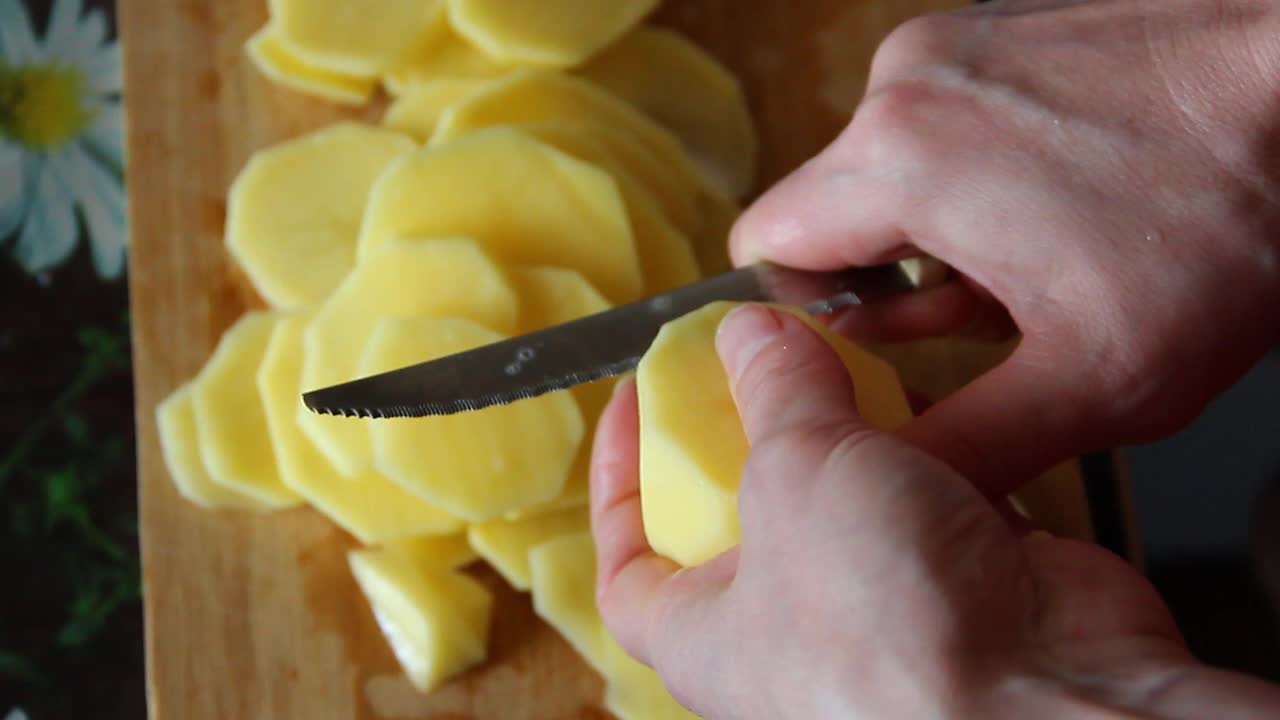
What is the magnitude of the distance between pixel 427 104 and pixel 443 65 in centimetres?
6

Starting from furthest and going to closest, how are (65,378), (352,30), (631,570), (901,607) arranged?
(65,378), (352,30), (631,570), (901,607)

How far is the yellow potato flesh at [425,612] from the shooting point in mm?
1244


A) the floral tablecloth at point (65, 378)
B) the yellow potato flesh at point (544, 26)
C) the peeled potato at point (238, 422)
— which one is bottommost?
the floral tablecloth at point (65, 378)

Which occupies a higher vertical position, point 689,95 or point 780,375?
point 780,375

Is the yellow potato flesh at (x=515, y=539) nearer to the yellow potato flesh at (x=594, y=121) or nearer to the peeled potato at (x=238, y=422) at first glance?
the peeled potato at (x=238, y=422)

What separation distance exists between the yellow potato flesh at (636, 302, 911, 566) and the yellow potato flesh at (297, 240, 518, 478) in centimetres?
28

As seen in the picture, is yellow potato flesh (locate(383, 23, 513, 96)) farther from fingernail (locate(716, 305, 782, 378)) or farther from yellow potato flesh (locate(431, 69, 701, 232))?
fingernail (locate(716, 305, 782, 378))

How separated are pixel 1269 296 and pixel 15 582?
4.70ft

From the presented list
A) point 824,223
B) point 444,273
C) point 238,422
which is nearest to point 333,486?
point 238,422

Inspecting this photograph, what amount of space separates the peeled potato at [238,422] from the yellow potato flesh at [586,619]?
1.00 feet

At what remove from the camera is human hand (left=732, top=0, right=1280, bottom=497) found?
0.96 m

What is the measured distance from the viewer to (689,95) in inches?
60.1

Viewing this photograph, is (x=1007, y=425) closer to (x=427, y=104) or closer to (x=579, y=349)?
(x=579, y=349)

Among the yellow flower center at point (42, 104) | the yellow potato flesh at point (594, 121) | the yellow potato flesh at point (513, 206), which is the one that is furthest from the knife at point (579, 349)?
the yellow flower center at point (42, 104)
